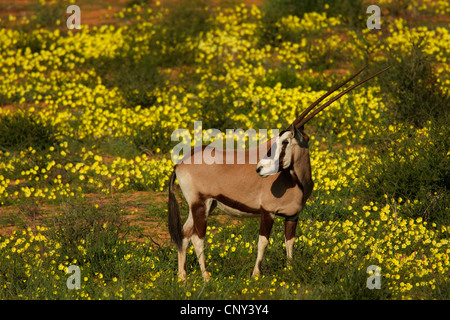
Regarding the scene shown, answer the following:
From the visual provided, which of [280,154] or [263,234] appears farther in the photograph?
[263,234]

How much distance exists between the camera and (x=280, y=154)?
6.48m

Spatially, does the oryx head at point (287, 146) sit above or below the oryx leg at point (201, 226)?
above

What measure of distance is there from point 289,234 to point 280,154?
0.95 metres

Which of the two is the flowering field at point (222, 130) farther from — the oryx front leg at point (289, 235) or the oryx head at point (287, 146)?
the oryx head at point (287, 146)

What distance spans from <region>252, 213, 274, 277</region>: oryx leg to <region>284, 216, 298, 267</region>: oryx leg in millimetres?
196

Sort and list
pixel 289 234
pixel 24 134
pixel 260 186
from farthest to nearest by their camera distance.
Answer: pixel 24 134
pixel 289 234
pixel 260 186

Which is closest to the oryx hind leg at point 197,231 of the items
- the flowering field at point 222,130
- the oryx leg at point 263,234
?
the flowering field at point 222,130

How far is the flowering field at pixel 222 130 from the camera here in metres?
7.16

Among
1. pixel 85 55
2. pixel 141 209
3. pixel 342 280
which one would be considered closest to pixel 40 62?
pixel 85 55

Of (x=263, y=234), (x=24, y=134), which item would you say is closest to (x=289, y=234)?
(x=263, y=234)

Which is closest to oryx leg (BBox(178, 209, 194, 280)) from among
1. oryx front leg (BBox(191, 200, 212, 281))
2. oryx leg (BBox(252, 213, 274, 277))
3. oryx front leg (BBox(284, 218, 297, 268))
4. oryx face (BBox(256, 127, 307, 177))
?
oryx front leg (BBox(191, 200, 212, 281))

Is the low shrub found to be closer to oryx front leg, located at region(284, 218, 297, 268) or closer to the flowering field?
Answer: the flowering field

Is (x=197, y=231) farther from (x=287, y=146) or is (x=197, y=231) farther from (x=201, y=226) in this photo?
(x=287, y=146)
